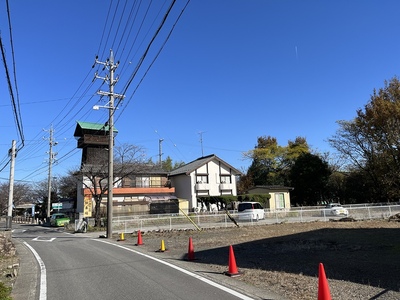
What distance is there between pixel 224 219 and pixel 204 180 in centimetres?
1856

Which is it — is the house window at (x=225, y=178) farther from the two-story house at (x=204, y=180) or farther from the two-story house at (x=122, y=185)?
the two-story house at (x=122, y=185)

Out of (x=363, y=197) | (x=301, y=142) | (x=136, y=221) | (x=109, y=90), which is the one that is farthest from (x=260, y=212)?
(x=301, y=142)

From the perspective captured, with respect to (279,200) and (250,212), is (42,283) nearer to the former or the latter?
(250,212)

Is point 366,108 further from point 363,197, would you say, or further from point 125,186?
point 125,186

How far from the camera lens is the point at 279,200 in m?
45.9

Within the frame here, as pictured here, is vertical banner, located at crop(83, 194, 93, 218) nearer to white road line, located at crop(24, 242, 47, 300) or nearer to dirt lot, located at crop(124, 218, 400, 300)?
dirt lot, located at crop(124, 218, 400, 300)

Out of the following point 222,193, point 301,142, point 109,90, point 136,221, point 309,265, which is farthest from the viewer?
point 301,142

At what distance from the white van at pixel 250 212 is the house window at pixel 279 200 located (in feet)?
50.0

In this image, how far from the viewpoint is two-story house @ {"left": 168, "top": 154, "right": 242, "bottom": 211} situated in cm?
4613

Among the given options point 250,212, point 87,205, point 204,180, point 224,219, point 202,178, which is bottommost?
point 224,219

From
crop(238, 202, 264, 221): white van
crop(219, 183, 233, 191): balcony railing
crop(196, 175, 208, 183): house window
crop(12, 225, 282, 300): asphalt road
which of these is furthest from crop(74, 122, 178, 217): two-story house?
crop(12, 225, 282, 300): asphalt road

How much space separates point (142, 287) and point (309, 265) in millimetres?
4920

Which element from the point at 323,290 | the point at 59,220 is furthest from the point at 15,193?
the point at 323,290

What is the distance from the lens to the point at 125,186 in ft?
152
